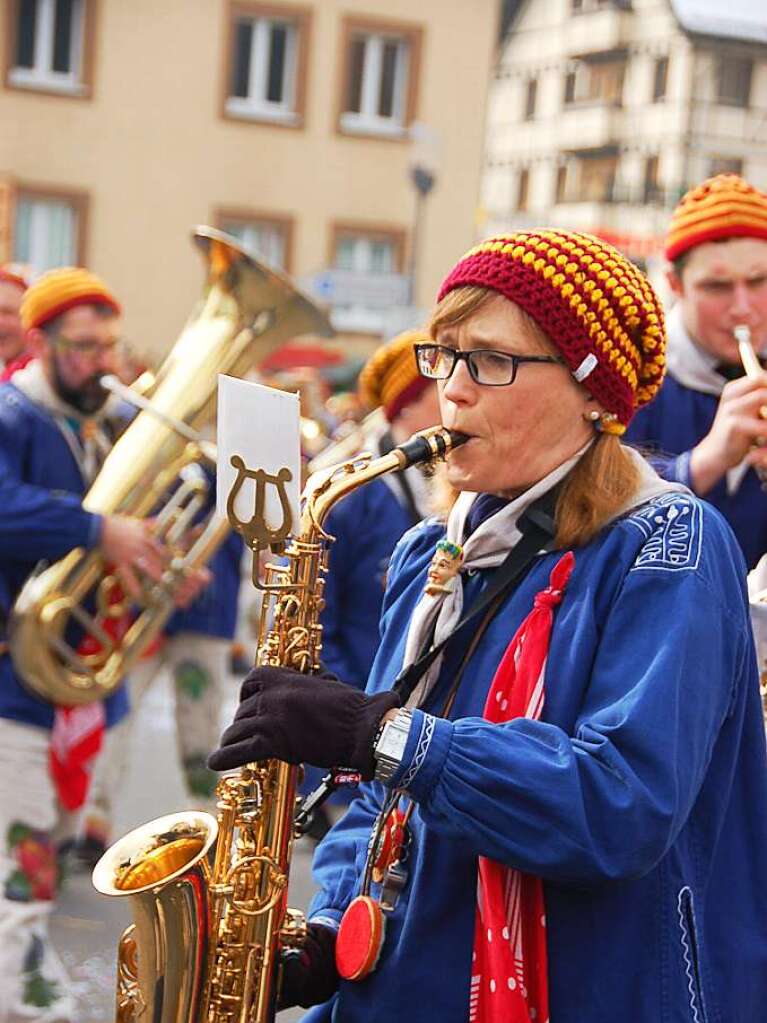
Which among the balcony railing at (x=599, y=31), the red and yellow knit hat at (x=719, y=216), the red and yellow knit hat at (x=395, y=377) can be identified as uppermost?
the balcony railing at (x=599, y=31)

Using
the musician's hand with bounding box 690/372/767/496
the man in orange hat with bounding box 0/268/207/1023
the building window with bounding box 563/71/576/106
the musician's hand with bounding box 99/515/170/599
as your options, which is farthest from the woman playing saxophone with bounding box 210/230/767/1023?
the building window with bounding box 563/71/576/106

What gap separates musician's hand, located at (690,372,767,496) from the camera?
3.44 meters

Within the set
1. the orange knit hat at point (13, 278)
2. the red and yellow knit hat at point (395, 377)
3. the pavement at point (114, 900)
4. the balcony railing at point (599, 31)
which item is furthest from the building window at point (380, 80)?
the balcony railing at point (599, 31)

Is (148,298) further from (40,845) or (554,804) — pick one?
(554,804)

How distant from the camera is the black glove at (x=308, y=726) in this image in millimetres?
2297

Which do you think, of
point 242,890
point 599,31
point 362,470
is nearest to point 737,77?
point 599,31

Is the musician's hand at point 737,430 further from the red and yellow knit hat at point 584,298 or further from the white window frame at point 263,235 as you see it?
the white window frame at point 263,235

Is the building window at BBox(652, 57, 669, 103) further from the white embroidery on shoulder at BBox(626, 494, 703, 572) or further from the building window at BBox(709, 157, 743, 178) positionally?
the white embroidery on shoulder at BBox(626, 494, 703, 572)

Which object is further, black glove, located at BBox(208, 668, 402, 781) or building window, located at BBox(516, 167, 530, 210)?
building window, located at BBox(516, 167, 530, 210)

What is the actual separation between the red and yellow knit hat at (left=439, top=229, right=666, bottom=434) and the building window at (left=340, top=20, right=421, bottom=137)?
76.4 ft

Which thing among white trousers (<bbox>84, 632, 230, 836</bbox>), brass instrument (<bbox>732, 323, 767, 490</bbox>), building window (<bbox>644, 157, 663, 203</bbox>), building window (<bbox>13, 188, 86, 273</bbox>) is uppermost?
building window (<bbox>644, 157, 663, 203</bbox>)

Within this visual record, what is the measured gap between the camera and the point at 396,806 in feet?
8.34

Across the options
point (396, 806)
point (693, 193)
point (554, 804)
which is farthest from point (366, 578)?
point (554, 804)

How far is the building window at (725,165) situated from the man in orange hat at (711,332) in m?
40.4
